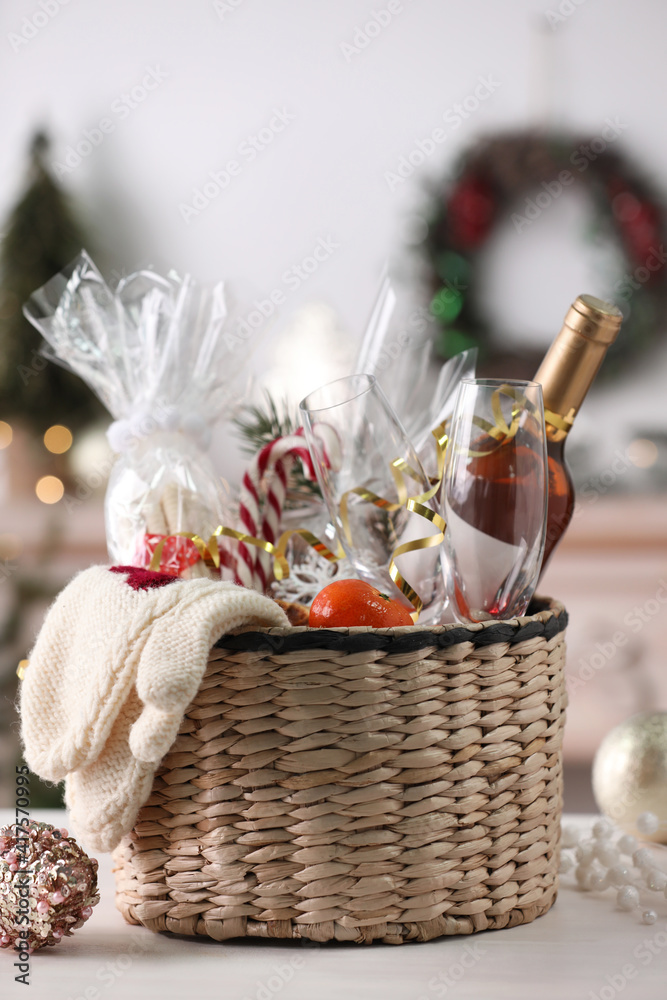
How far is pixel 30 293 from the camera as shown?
2.18 m

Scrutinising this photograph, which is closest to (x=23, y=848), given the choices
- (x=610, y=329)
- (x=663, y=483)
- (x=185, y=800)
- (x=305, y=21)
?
(x=185, y=800)

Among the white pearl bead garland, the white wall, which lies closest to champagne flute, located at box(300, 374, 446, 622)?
the white pearl bead garland

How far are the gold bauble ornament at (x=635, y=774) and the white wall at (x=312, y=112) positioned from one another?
1.49 meters

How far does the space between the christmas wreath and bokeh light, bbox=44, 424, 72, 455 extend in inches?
38.7

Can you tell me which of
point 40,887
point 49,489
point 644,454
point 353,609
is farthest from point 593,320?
point 49,489

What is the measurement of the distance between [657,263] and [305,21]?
110 centimetres

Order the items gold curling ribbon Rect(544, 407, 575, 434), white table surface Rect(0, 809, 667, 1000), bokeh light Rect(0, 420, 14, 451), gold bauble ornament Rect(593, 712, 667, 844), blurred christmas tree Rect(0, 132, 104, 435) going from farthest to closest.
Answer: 1. bokeh light Rect(0, 420, 14, 451)
2. blurred christmas tree Rect(0, 132, 104, 435)
3. gold bauble ornament Rect(593, 712, 667, 844)
4. gold curling ribbon Rect(544, 407, 575, 434)
5. white table surface Rect(0, 809, 667, 1000)

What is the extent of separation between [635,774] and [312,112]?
78.6 inches

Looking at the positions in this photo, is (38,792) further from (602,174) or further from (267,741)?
(602,174)

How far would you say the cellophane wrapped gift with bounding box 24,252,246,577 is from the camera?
0.82 meters

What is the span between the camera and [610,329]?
71cm

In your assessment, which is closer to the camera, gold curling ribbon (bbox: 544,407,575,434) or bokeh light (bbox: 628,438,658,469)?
gold curling ribbon (bbox: 544,407,575,434)

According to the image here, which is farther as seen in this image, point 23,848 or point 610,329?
point 610,329

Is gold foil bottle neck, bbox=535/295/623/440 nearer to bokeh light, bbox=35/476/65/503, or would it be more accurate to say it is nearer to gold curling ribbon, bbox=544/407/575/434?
gold curling ribbon, bbox=544/407/575/434
